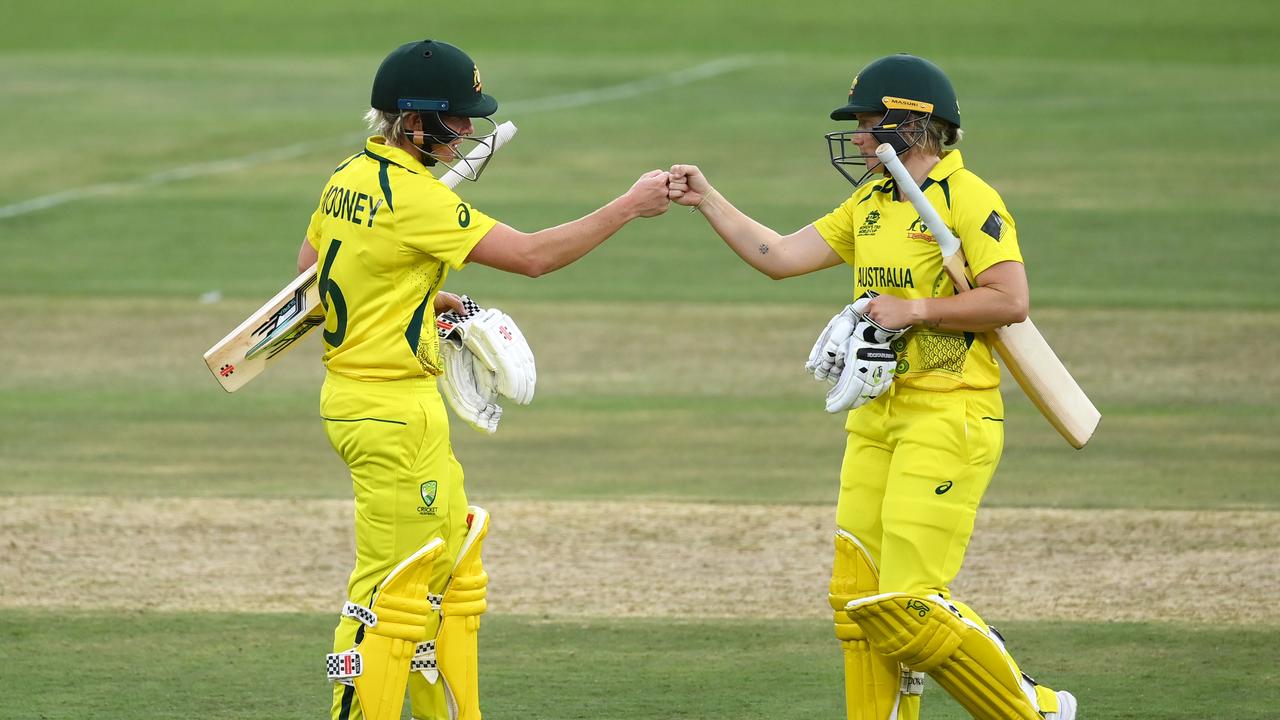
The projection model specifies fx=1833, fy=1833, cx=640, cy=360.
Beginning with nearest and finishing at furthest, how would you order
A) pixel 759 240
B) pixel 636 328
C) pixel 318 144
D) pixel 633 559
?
pixel 759 240, pixel 633 559, pixel 636 328, pixel 318 144

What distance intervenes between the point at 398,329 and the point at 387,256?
24 centimetres

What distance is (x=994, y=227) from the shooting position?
586 cm

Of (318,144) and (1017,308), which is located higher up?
(318,144)

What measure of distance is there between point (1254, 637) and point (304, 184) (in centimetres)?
1694

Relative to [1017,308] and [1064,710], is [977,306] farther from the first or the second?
[1064,710]

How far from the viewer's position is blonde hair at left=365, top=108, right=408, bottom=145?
19.5ft

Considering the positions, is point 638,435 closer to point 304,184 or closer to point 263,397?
point 263,397

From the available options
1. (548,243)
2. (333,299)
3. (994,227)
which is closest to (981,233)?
(994,227)

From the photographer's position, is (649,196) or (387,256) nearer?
(387,256)

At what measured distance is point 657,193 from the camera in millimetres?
6238

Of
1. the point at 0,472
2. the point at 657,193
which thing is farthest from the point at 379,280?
the point at 0,472

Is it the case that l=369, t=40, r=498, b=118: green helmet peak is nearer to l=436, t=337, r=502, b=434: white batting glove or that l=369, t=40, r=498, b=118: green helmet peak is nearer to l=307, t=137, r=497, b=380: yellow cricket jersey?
l=307, t=137, r=497, b=380: yellow cricket jersey

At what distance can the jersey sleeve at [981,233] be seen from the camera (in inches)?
230

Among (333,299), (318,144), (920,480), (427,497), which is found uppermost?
(318,144)
